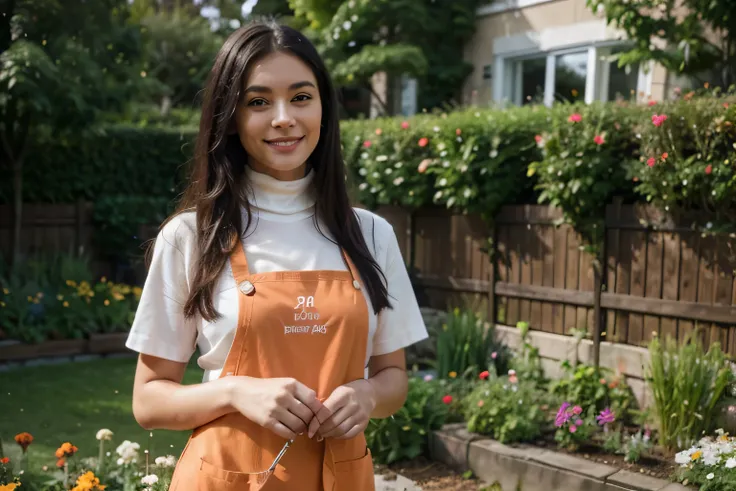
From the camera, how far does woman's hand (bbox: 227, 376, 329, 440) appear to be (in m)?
1.39

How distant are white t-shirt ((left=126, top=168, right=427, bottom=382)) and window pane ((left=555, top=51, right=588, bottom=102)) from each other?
9.64 meters

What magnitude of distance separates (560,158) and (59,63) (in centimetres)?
544

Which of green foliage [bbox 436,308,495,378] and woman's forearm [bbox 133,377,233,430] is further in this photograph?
green foliage [bbox 436,308,495,378]

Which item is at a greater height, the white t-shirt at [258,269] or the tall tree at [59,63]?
the tall tree at [59,63]

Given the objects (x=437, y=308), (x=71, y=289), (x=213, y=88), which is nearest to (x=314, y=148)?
(x=213, y=88)

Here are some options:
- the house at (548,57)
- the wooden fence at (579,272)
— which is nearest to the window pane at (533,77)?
the house at (548,57)

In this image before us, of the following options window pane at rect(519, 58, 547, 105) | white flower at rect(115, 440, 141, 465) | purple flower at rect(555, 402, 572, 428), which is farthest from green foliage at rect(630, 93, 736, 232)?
window pane at rect(519, 58, 547, 105)

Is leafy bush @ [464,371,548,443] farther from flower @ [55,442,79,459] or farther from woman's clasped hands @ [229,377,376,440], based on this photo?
woman's clasped hands @ [229,377,376,440]

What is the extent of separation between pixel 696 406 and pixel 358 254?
10.9ft

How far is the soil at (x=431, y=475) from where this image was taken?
14.4 feet

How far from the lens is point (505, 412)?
4.70 m

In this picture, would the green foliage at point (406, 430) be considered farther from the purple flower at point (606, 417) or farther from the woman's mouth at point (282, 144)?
the woman's mouth at point (282, 144)

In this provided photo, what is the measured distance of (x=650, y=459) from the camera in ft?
14.0

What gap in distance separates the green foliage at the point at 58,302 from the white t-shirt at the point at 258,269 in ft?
21.3
